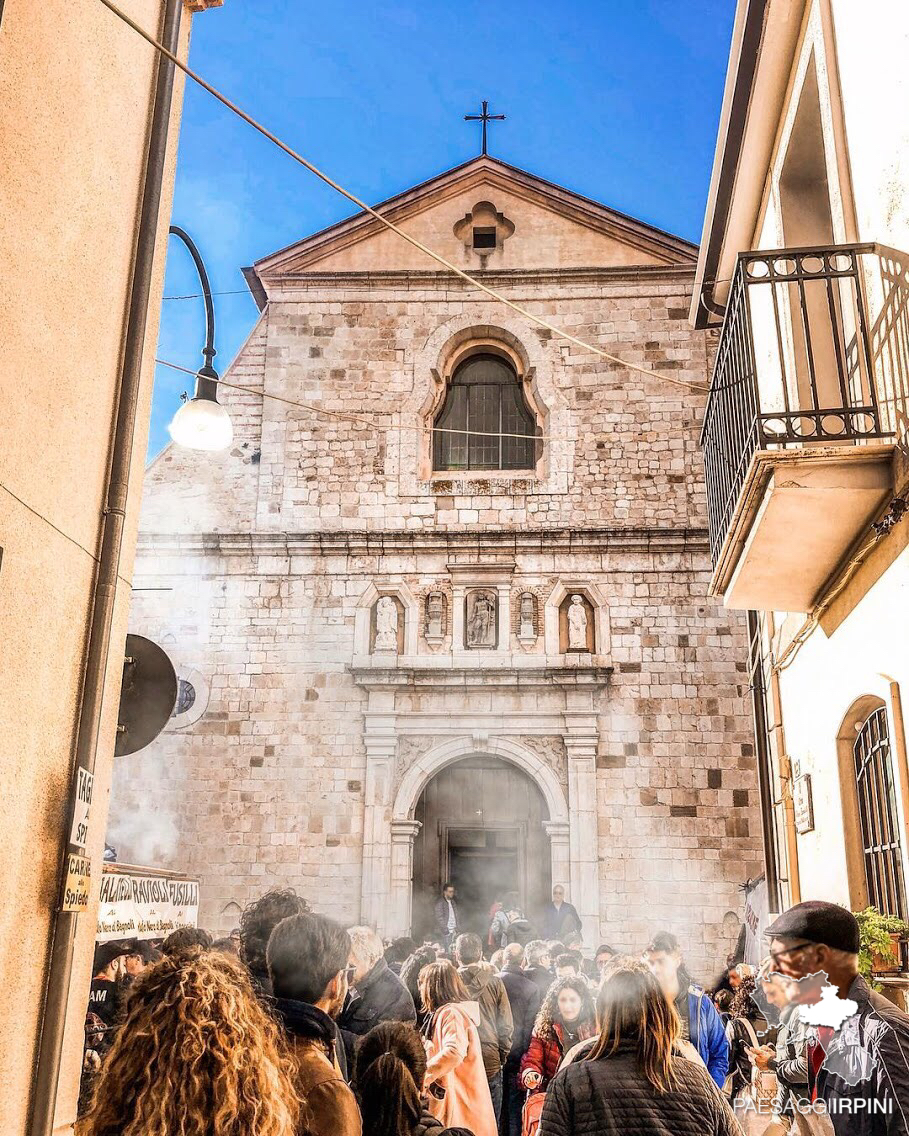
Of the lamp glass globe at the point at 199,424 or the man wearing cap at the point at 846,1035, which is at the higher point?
the lamp glass globe at the point at 199,424

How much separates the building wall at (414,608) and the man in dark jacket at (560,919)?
1.49 feet

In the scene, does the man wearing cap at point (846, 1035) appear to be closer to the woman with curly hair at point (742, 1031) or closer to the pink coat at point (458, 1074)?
the pink coat at point (458, 1074)

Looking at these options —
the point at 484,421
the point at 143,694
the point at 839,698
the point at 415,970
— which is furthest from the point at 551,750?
the point at 143,694

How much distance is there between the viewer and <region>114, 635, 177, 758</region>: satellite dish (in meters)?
4.36

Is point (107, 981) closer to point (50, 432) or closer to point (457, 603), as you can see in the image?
point (50, 432)

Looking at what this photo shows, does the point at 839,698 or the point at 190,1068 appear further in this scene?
the point at 839,698

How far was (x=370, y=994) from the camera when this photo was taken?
4.81 meters

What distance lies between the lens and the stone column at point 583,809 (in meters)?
11.9

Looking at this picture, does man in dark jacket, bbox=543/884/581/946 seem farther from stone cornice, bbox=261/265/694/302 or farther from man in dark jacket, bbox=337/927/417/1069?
stone cornice, bbox=261/265/694/302

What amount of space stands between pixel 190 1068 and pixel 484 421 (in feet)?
42.5

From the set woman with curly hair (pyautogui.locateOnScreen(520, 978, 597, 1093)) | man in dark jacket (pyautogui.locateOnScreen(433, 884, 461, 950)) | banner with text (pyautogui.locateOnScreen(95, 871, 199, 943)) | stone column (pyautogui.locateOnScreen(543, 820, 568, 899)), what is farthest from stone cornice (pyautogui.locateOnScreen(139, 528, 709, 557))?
woman with curly hair (pyautogui.locateOnScreen(520, 978, 597, 1093))

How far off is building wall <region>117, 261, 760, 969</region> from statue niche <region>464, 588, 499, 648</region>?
0.78 ft

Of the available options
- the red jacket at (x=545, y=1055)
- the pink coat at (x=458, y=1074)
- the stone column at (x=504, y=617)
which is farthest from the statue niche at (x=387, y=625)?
the pink coat at (x=458, y=1074)

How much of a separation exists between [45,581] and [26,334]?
85 cm
